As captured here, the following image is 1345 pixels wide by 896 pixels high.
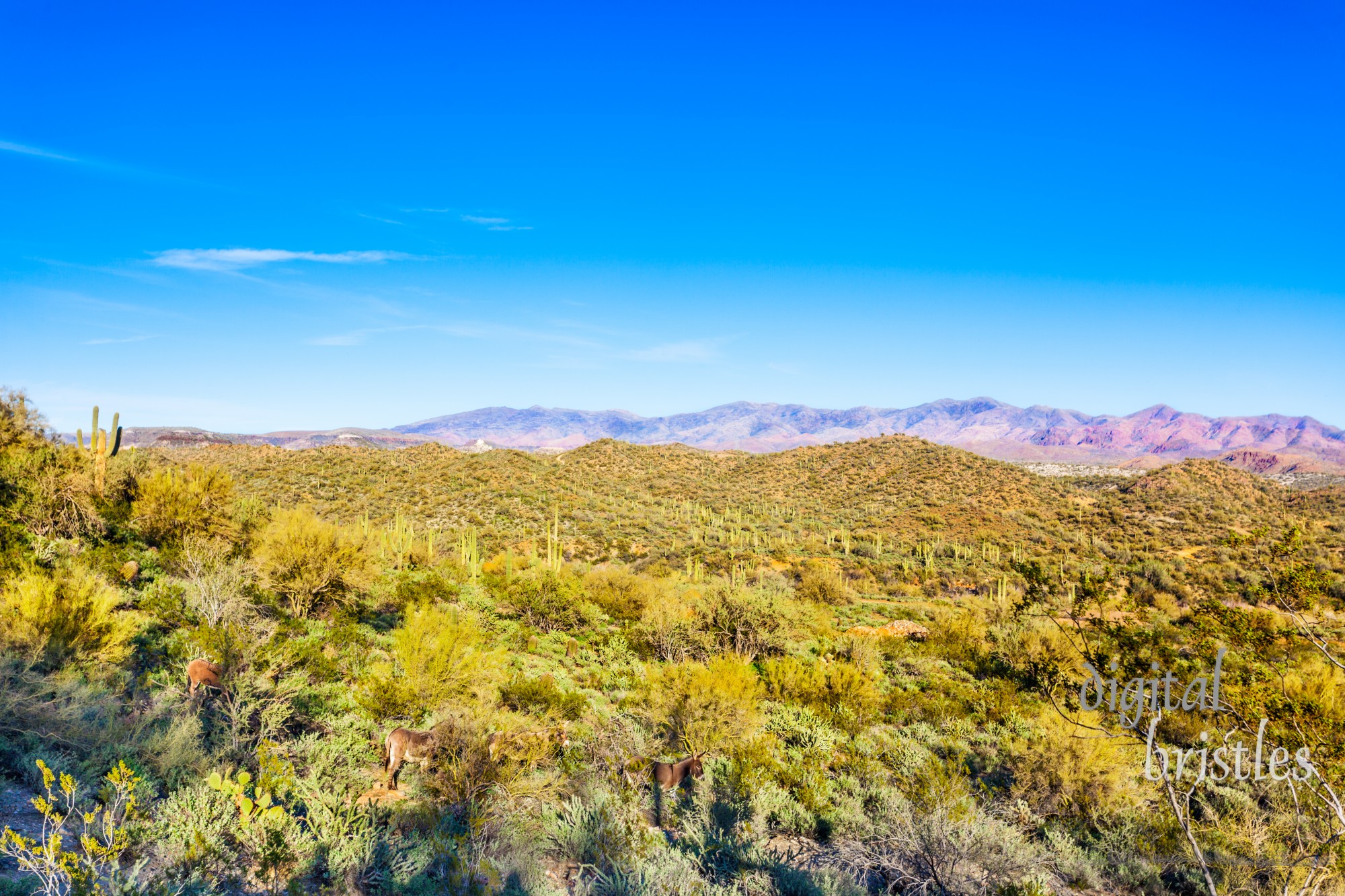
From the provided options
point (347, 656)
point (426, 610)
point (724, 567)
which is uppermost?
point (426, 610)

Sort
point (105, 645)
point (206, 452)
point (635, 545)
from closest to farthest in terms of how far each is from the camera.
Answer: point (105, 645) < point (635, 545) < point (206, 452)

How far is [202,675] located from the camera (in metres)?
6.96

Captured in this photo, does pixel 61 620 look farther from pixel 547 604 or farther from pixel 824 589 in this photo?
pixel 824 589

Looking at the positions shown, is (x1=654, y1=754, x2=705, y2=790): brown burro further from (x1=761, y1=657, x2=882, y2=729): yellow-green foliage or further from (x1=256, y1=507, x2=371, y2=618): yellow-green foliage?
(x1=256, y1=507, x2=371, y2=618): yellow-green foliage

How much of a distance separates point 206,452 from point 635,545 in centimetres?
3467

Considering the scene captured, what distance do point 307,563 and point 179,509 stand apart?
12.5ft

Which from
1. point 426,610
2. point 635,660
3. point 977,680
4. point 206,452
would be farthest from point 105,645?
point 206,452

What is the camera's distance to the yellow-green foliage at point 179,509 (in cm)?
1252

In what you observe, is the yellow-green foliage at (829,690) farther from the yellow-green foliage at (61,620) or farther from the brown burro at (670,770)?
the yellow-green foliage at (61,620)

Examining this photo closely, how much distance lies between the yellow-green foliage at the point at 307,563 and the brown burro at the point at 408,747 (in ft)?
18.7

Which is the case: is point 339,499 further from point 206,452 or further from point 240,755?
point 240,755

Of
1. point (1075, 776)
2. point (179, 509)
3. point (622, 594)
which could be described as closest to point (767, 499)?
point (622, 594)

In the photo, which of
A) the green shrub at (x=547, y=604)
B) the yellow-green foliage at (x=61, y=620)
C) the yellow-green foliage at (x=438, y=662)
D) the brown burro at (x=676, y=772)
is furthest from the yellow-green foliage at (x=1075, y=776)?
the yellow-green foliage at (x=61, y=620)

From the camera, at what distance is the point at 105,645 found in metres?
7.27
